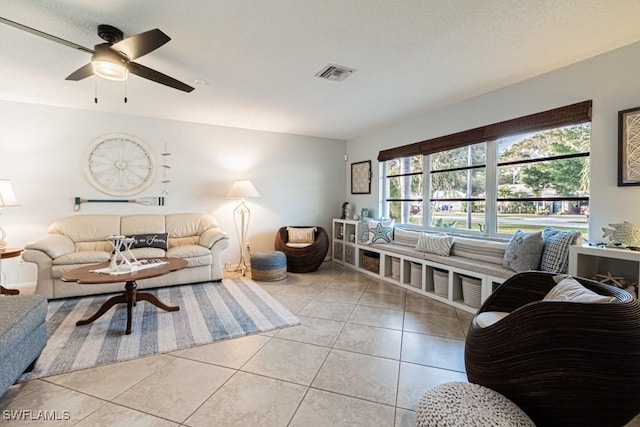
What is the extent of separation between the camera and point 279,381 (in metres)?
1.90

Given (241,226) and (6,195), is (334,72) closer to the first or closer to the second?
(241,226)

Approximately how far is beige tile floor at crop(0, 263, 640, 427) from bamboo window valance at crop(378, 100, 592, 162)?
2127 mm

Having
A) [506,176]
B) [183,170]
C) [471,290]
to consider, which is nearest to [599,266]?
[471,290]

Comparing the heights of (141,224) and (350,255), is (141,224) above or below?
above

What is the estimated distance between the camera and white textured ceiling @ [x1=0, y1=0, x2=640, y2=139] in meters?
1.87

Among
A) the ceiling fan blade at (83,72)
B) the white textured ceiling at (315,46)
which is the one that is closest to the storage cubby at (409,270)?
the white textured ceiling at (315,46)

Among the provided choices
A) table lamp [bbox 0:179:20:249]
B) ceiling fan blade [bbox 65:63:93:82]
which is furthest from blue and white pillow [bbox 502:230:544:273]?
table lamp [bbox 0:179:20:249]

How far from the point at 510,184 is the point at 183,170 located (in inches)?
183

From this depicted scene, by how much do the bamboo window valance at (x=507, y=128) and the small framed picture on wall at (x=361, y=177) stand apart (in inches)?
35.4

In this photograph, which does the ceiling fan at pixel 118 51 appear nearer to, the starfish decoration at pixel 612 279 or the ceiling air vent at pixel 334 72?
the ceiling air vent at pixel 334 72

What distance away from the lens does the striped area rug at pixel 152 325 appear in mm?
2184

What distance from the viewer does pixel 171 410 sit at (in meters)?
1.63

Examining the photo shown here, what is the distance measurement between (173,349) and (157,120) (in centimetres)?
363

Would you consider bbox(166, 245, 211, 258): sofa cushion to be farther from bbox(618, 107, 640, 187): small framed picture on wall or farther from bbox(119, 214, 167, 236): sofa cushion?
bbox(618, 107, 640, 187): small framed picture on wall
